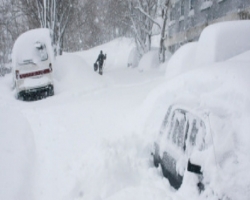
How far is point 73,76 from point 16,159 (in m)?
7.30

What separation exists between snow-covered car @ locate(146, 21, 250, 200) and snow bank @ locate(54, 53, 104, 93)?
8682mm

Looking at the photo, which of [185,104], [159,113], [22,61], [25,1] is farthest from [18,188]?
[25,1]

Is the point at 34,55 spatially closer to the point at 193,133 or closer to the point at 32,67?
the point at 32,67

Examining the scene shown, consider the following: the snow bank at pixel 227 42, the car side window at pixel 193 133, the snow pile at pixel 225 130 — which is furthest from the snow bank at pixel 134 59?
the car side window at pixel 193 133

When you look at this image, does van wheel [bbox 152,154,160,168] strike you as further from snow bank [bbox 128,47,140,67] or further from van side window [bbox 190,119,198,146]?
snow bank [bbox 128,47,140,67]

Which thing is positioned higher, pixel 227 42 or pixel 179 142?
pixel 227 42

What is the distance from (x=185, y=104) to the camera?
2.90 metres

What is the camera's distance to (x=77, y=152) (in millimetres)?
5293

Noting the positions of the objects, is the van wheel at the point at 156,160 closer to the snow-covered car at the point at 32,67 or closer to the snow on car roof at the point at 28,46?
the snow-covered car at the point at 32,67

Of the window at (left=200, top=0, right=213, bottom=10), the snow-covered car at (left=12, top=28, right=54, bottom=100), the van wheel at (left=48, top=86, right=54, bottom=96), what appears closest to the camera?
the snow-covered car at (left=12, top=28, right=54, bottom=100)

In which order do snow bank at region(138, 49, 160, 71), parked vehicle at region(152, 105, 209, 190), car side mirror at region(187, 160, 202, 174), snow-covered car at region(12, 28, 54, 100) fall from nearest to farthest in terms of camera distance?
car side mirror at region(187, 160, 202, 174), parked vehicle at region(152, 105, 209, 190), snow-covered car at region(12, 28, 54, 100), snow bank at region(138, 49, 160, 71)

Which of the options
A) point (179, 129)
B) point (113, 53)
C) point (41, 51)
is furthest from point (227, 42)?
point (113, 53)

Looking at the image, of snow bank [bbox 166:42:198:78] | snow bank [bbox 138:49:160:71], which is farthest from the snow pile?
snow bank [bbox 138:49:160:71]

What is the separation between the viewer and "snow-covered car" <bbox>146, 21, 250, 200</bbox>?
2.04m
